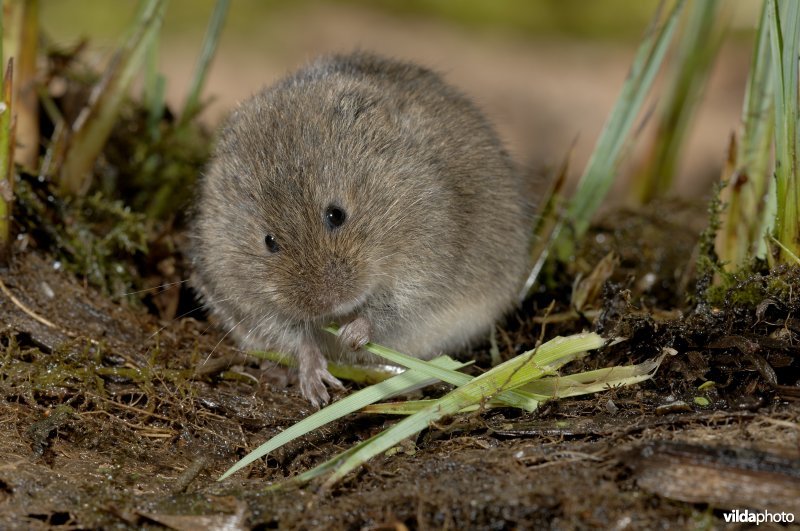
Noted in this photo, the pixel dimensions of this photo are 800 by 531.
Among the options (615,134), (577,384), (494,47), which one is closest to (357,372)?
(577,384)

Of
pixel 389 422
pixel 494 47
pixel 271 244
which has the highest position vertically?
pixel 494 47

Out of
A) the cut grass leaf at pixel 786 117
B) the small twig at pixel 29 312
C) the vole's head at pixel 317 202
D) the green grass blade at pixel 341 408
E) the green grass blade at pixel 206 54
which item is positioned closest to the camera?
the green grass blade at pixel 341 408

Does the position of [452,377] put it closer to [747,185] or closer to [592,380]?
[592,380]

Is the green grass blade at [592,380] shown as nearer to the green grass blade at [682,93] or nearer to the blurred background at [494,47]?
the green grass blade at [682,93]

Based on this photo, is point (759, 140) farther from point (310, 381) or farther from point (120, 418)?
point (120, 418)

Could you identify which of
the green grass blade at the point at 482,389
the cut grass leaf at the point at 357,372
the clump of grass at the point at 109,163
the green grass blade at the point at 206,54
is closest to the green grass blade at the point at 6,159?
the clump of grass at the point at 109,163

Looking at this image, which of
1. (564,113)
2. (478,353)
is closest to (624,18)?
(564,113)

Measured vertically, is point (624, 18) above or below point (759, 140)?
above
